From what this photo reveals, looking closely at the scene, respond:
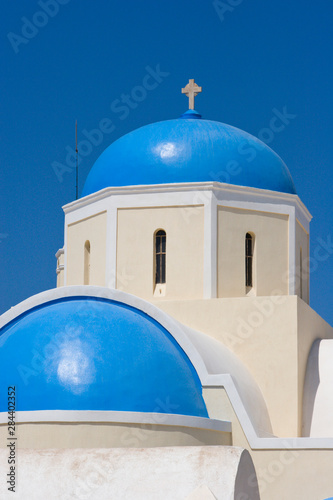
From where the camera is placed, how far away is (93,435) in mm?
12258

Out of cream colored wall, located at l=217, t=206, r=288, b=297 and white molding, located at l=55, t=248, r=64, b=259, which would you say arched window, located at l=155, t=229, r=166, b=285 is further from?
white molding, located at l=55, t=248, r=64, b=259

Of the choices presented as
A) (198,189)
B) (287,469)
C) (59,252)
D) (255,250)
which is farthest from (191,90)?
(287,469)

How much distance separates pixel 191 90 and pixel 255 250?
3.79m

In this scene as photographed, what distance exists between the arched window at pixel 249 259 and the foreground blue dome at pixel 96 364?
306cm

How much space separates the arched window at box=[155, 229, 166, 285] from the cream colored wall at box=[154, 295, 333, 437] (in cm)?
75

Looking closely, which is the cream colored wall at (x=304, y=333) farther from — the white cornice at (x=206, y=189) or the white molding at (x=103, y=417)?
the white molding at (x=103, y=417)

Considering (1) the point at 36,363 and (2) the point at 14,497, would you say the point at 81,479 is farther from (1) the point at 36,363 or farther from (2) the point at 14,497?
(1) the point at 36,363

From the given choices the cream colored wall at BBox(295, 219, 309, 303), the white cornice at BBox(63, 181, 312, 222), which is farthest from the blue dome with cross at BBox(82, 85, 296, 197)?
the cream colored wall at BBox(295, 219, 309, 303)

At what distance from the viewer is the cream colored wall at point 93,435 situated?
12.2m

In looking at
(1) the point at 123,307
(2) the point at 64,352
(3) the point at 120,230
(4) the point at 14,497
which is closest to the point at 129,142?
(3) the point at 120,230

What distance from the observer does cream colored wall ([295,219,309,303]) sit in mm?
17266

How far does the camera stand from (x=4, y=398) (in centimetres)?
1285

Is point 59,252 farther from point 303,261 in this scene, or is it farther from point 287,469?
point 287,469

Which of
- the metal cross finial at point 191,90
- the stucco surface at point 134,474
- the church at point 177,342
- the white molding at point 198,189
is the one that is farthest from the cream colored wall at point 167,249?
the stucco surface at point 134,474
